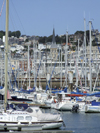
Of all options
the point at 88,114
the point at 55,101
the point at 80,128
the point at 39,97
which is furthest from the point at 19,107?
the point at 39,97

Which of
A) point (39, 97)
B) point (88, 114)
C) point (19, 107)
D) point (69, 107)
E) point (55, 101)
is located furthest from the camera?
point (39, 97)

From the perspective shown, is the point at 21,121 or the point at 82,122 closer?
the point at 21,121

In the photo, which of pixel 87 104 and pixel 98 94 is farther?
pixel 98 94

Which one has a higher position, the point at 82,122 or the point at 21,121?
the point at 21,121

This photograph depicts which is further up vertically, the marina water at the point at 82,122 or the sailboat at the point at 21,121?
the sailboat at the point at 21,121

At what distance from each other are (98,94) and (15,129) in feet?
70.7

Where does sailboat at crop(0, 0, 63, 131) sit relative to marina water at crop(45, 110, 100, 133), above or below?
above

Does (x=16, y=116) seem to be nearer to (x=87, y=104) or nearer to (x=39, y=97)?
(x=87, y=104)

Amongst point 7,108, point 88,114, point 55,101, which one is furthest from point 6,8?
point 55,101

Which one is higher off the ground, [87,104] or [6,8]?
[6,8]

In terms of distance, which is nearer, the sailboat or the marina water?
the sailboat

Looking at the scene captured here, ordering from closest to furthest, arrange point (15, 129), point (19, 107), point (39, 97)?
point (15, 129) → point (19, 107) → point (39, 97)

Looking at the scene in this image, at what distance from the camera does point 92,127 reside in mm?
30781

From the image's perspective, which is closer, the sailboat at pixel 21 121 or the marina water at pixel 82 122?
the sailboat at pixel 21 121
